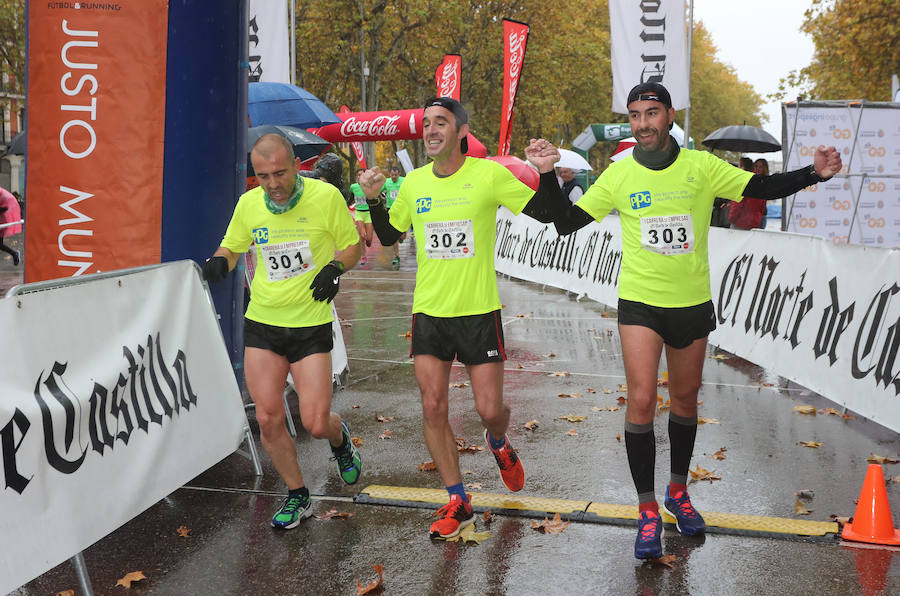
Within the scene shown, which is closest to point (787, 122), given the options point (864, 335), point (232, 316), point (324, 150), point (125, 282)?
point (324, 150)

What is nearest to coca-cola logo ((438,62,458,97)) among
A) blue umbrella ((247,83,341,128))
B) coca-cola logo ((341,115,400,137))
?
coca-cola logo ((341,115,400,137))

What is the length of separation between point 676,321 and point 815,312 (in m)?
3.92

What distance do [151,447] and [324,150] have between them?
7.16 meters

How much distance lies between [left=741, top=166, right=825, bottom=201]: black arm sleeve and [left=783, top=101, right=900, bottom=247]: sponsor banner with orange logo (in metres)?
11.5

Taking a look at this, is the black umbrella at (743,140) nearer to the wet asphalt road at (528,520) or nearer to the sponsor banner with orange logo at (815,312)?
the sponsor banner with orange logo at (815,312)

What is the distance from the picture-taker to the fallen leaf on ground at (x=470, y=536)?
4664mm

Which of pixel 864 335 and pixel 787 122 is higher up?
pixel 787 122

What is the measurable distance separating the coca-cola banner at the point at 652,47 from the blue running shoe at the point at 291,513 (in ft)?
39.6

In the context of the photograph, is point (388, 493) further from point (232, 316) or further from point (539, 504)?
point (232, 316)

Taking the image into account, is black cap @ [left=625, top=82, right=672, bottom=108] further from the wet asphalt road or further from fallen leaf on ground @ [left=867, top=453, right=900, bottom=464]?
fallen leaf on ground @ [left=867, top=453, right=900, bottom=464]

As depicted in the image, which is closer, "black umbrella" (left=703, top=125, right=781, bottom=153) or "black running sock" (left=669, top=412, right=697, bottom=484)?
"black running sock" (left=669, top=412, right=697, bottom=484)

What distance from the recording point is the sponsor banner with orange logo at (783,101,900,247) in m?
15.7

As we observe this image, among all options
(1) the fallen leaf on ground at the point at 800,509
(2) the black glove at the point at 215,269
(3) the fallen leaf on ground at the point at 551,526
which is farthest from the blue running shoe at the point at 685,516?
(2) the black glove at the point at 215,269

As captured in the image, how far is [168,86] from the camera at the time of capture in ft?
20.2
